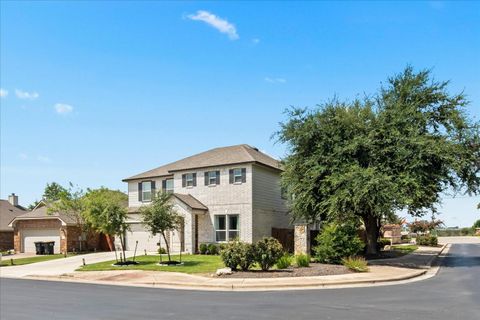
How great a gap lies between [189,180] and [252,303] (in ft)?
76.4

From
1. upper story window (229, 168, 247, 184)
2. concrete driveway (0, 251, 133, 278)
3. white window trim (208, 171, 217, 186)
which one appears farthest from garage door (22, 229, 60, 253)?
upper story window (229, 168, 247, 184)

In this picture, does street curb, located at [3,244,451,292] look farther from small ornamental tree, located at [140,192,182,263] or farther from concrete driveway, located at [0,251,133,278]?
concrete driveway, located at [0,251,133,278]

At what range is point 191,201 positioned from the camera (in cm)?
3431

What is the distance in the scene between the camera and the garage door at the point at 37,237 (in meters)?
39.8

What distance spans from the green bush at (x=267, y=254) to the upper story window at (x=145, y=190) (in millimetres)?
19265

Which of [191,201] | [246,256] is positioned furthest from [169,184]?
[246,256]

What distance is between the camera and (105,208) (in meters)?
26.0

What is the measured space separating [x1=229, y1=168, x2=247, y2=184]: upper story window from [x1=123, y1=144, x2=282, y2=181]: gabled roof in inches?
24.0

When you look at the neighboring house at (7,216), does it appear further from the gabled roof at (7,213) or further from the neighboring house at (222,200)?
the neighboring house at (222,200)

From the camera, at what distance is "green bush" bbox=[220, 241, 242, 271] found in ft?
67.4

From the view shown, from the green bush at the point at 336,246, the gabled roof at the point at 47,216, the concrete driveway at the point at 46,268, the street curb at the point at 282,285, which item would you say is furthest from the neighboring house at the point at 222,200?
the street curb at the point at 282,285

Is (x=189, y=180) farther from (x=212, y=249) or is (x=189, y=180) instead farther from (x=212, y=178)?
(x=212, y=249)

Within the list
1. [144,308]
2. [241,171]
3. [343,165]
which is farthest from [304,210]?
[144,308]

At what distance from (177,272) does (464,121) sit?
1826cm
